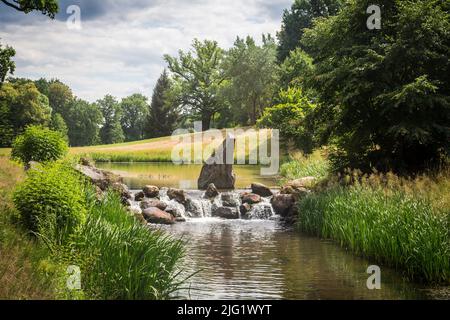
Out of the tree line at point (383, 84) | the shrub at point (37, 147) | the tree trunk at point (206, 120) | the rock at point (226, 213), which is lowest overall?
the rock at point (226, 213)

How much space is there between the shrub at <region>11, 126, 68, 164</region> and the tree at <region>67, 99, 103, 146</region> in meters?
68.9

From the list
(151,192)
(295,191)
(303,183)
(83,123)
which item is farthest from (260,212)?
(83,123)

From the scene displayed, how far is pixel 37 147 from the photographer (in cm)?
1753

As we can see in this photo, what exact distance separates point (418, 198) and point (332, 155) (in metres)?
7.83

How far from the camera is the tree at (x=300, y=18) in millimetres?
66062

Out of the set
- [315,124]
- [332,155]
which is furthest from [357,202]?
[315,124]

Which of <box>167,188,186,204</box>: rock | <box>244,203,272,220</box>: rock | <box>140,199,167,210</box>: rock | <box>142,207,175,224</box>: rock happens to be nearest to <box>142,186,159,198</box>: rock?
<box>167,188,186,204</box>: rock

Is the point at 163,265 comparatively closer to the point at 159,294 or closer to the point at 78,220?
the point at 159,294

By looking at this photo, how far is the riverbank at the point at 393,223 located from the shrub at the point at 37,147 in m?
8.84

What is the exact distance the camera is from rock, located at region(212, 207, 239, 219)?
20.5m

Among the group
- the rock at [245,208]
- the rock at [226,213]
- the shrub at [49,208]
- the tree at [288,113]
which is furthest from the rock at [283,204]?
the tree at [288,113]

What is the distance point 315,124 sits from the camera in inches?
798

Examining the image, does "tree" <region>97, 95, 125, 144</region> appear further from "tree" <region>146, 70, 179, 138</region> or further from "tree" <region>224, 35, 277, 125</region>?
"tree" <region>224, 35, 277, 125</region>

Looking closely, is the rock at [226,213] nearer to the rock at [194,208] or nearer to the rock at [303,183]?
the rock at [194,208]
